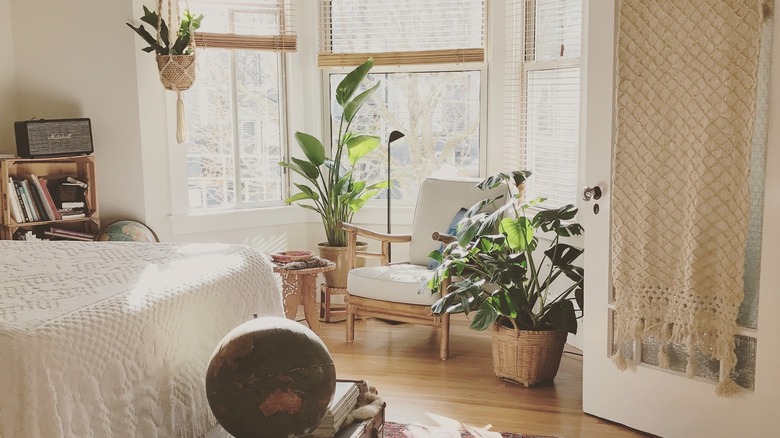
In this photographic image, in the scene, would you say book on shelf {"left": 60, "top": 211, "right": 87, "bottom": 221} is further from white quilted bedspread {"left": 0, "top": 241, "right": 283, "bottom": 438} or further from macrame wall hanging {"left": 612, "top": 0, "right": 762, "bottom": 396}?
macrame wall hanging {"left": 612, "top": 0, "right": 762, "bottom": 396}

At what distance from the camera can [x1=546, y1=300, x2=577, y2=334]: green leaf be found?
3.56m

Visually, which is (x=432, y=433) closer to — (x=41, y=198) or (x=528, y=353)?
(x=528, y=353)

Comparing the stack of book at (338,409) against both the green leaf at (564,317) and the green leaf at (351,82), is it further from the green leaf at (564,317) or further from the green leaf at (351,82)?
the green leaf at (351,82)

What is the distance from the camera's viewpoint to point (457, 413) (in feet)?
11.3

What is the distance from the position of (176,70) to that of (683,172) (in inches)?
104

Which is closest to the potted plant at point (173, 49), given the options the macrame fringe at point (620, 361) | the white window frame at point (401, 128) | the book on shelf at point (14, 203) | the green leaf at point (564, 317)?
the book on shelf at point (14, 203)

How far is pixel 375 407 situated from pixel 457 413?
3.74 feet

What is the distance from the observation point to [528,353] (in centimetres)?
371

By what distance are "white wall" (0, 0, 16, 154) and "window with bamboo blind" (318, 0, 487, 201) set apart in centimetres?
180

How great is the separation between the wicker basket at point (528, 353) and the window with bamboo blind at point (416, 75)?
1.53 metres

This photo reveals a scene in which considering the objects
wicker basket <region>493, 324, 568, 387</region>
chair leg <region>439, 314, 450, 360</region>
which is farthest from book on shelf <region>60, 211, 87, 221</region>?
wicker basket <region>493, 324, 568, 387</region>

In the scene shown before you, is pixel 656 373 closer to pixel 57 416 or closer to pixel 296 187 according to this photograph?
pixel 57 416

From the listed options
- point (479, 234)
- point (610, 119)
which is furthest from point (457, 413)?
point (610, 119)

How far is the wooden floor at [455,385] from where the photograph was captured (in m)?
3.37
